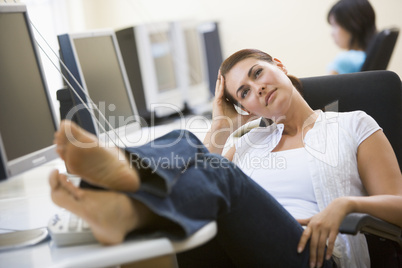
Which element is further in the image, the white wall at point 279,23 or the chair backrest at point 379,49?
the white wall at point 279,23

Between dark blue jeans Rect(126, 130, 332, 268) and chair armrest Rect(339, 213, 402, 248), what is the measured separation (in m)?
0.12

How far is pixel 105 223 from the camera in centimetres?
79

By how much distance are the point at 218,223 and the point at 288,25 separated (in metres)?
2.83

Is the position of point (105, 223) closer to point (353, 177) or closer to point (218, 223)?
point (218, 223)

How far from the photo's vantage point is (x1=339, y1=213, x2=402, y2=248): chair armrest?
1.04 meters

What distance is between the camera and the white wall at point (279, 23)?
3537 millimetres

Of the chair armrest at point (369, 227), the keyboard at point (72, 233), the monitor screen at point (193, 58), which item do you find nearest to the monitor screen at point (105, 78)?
the keyboard at point (72, 233)

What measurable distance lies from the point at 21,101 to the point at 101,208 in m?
0.53

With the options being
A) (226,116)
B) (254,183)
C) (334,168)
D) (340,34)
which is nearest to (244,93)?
(226,116)

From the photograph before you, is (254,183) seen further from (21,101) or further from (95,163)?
(21,101)

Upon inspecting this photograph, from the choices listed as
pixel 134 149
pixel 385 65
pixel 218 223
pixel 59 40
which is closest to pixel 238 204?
pixel 218 223

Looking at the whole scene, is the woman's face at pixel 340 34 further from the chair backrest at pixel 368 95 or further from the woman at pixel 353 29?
the chair backrest at pixel 368 95

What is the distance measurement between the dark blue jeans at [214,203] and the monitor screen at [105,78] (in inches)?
27.5

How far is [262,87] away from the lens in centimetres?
142
